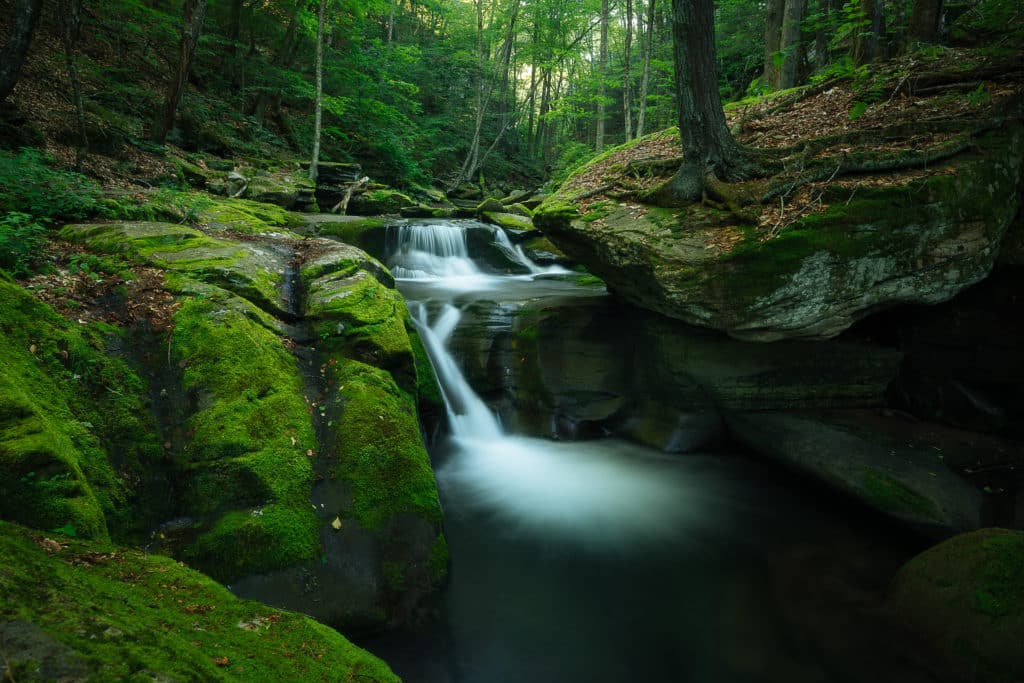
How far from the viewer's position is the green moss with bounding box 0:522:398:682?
54.5 inches

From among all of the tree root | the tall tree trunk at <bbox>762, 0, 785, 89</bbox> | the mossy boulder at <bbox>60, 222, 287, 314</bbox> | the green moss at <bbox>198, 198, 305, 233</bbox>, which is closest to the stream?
the mossy boulder at <bbox>60, 222, 287, 314</bbox>

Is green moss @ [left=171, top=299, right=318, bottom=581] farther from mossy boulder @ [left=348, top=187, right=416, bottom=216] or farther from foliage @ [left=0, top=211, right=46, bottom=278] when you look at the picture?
mossy boulder @ [left=348, top=187, right=416, bottom=216]

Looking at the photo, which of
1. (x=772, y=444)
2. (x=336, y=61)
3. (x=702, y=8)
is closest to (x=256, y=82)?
(x=336, y=61)

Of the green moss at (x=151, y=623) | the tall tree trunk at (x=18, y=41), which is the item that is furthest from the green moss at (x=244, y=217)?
the green moss at (x=151, y=623)

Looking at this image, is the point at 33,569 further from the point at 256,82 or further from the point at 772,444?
the point at 256,82

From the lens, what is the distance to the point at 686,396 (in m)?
7.13

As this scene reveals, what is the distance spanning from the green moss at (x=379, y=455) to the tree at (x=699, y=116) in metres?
4.49

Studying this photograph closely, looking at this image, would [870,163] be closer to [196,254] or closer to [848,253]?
[848,253]

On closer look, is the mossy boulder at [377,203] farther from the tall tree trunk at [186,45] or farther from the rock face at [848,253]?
the rock face at [848,253]

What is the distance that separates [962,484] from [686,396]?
3026mm

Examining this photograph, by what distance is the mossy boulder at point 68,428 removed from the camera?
2525mm

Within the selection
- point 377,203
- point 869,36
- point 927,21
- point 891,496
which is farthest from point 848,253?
point 377,203

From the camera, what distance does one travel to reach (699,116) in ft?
20.6

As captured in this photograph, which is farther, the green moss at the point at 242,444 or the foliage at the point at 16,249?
the foliage at the point at 16,249
